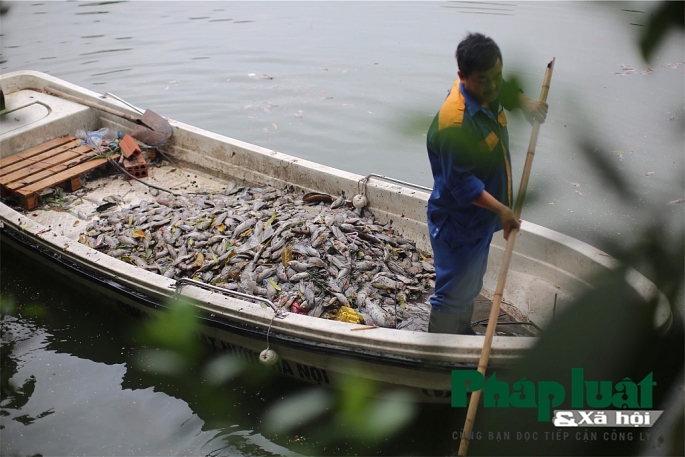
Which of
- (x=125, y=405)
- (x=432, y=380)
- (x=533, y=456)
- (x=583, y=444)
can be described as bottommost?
(x=125, y=405)

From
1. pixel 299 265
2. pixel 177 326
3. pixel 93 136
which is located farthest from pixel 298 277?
pixel 93 136

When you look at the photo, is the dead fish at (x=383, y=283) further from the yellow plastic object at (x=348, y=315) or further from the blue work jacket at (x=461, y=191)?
the blue work jacket at (x=461, y=191)

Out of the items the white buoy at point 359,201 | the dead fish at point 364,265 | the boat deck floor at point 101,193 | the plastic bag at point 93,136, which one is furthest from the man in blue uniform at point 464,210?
the plastic bag at point 93,136

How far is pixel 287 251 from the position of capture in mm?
4727

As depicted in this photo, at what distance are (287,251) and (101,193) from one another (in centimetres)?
279

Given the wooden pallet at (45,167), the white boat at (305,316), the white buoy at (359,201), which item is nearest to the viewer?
the white boat at (305,316)

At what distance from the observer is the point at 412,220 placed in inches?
202

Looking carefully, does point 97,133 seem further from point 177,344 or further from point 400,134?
point 400,134

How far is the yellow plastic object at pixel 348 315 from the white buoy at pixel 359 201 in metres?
1.21

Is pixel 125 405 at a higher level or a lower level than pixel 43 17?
lower

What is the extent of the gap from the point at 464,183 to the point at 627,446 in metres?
2.27

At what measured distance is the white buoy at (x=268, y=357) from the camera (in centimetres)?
411

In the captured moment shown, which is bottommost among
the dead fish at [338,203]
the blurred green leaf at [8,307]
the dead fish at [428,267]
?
the blurred green leaf at [8,307]

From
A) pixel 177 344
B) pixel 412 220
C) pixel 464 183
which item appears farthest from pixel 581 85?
pixel 412 220
